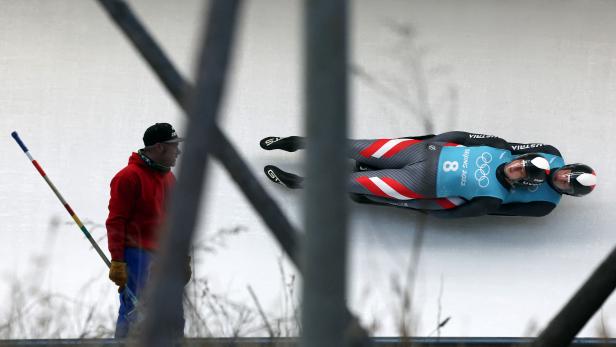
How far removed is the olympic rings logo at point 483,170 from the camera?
5543 millimetres

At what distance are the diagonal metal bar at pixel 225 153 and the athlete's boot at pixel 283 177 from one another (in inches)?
140

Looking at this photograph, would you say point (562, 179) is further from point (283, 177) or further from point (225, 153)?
point (225, 153)

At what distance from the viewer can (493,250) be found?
19.2 feet

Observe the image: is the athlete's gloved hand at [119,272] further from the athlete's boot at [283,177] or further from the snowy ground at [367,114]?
the athlete's boot at [283,177]

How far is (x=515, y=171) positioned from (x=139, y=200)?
2.11 meters

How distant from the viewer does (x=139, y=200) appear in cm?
441

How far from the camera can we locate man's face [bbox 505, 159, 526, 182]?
551 centimetres

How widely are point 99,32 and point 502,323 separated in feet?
10.5

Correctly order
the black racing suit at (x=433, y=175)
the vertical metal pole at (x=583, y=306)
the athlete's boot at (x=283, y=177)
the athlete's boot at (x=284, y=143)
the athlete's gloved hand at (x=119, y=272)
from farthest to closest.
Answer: the athlete's boot at (x=284, y=143) → the athlete's boot at (x=283, y=177) → the black racing suit at (x=433, y=175) → the athlete's gloved hand at (x=119, y=272) → the vertical metal pole at (x=583, y=306)

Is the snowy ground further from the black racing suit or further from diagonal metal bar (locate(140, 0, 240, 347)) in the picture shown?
diagonal metal bar (locate(140, 0, 240, 347))

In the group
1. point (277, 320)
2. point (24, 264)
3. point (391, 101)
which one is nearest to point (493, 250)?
point (391, 101)

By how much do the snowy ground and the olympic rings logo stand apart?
46 centimetres

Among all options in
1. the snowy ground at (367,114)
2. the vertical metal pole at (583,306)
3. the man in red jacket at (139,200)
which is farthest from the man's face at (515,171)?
the vertical metal pole at (583,306)

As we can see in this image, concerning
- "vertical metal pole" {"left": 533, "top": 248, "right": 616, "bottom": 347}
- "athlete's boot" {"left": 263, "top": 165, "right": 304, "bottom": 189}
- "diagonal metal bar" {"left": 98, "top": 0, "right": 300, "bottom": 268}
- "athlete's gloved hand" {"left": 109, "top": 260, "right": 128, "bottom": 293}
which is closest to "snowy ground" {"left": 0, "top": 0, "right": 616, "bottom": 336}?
"athlete's boot" {"left": 263, "top": 165, "right": 304, "bottom": 189}
